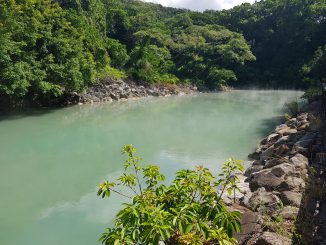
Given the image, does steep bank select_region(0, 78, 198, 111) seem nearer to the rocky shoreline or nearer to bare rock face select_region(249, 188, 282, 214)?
the rocky shoreline

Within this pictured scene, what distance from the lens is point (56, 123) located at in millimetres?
14867

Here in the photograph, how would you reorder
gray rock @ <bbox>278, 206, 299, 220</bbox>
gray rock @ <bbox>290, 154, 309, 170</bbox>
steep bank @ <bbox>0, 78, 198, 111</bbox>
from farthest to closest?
steep bank @ <bbox>0, 78, 198, 111</bbox>, gray rock @ <bbox>290, 154, 309, 170</bbox>, gray rock @ <bbox>278, 206, 299, 220</bbox>

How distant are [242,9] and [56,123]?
113 feet

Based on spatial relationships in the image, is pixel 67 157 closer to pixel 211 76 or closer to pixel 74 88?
pixel 74 88

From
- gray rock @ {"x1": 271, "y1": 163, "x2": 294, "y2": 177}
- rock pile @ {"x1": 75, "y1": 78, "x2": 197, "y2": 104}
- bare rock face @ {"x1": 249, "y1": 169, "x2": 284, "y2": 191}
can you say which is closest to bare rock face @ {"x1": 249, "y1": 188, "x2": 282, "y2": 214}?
bare rock face @ {"x1": 249, "y1": 169, "x2": 284, "y2": 191}

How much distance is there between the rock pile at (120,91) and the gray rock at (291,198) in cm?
1753

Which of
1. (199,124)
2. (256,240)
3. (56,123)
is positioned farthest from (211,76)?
(256,240)

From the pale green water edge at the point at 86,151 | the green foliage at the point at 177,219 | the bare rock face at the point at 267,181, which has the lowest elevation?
the pale green water edge at the point at 86,151

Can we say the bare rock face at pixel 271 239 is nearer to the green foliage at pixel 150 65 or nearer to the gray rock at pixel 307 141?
the gray rock at pixel 307 141

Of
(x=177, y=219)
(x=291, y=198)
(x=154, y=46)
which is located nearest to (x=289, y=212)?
(x=291, y=198)

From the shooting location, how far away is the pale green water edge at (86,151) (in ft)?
18.5

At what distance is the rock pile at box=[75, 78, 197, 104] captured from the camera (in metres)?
22.4

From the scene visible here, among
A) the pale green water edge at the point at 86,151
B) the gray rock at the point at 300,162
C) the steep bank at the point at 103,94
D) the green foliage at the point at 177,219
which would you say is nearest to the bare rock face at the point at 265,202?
the gray rock at the point at 300,162

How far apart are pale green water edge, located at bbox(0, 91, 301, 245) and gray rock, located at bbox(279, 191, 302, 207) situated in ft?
8.63
